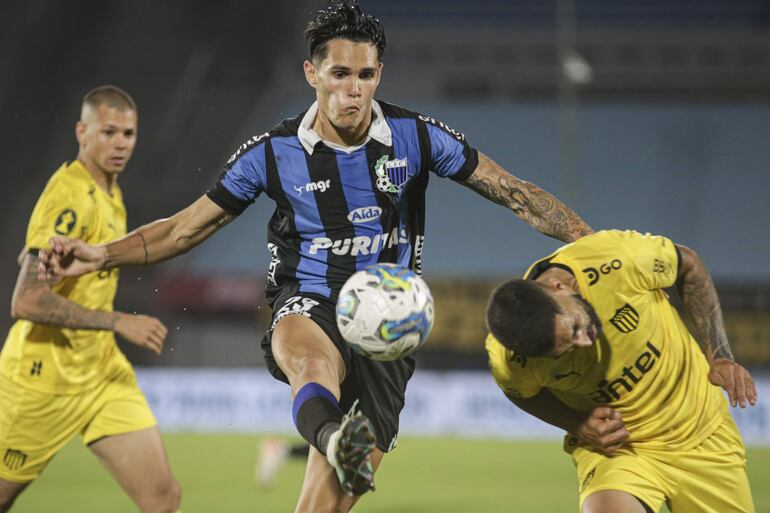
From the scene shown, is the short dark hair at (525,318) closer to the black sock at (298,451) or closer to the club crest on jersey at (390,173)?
the club crest on jersey at (390,173)

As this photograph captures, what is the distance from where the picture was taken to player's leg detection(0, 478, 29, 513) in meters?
5.89

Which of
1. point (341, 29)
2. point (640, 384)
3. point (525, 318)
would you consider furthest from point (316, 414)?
point (341, 29)

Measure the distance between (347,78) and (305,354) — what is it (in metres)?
1.34

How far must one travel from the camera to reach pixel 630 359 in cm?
475

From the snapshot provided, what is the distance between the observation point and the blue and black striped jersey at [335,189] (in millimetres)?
5141

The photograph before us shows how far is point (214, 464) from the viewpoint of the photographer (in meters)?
12.0

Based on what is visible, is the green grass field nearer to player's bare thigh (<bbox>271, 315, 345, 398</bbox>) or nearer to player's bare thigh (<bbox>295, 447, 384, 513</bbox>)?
player's bare thigh (<bbox>295, 447, 384, 513</bbox>)

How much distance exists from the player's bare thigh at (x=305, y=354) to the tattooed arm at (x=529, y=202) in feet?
3.79

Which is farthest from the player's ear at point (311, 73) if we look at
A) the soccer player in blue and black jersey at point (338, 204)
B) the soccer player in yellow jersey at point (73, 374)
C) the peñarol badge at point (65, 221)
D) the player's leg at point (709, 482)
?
the player's leg at point (709, 482)

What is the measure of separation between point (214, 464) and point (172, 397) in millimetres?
4238

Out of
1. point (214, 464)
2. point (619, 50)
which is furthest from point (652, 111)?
point (214, 464)

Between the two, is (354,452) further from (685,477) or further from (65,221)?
(65,221)

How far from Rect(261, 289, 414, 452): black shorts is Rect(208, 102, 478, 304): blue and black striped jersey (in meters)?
0.12

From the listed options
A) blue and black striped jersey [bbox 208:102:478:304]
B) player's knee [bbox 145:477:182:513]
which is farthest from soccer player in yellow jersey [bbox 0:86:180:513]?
blue and black striped jersey [bbox 208:102:478:304]
